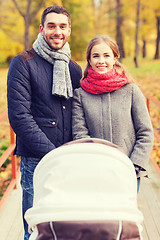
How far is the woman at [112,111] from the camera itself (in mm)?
2615

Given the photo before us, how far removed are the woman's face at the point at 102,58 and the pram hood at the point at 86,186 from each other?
2.97ft

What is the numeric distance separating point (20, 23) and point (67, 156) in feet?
75.1

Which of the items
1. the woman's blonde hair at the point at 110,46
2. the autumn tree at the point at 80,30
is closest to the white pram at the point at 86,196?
the woman's blonde hair at the point at 110,46

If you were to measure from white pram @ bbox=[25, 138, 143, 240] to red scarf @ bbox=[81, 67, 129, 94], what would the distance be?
2.54 feet

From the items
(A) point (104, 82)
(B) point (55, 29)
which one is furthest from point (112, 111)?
(B) point (55, 29)

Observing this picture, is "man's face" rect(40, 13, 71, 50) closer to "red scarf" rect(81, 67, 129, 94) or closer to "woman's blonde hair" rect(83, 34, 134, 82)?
"woman's blonde hair" rect(83, 34, 134, 82)

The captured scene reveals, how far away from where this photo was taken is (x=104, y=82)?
8.64 feet

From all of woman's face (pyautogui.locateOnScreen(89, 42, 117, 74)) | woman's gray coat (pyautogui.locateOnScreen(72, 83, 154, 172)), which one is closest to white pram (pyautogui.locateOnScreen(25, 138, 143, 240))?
woman's gray coat (pyautogui.locateOnScreen(72, 83, 154, 172))

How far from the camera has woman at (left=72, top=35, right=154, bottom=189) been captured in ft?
8.58

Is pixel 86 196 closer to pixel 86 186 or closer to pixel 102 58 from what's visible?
pixel 86 186

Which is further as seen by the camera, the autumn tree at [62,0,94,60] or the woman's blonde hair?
the autumn tree at [62,0,94,60]

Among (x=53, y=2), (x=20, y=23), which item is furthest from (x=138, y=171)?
(x=20, y=23)

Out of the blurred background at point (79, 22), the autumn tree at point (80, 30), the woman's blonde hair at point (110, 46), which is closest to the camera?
the woman's blonde hair at point (110, 46)

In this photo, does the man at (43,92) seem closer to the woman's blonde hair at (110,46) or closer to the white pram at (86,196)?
the woman's blonde hair at (110,46)
